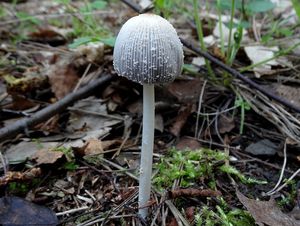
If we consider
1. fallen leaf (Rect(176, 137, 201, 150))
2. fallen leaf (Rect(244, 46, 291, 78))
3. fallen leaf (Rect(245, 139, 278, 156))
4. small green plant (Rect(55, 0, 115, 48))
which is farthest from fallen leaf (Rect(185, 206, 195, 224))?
small green plant (Rect(55, 0, 115, 48))

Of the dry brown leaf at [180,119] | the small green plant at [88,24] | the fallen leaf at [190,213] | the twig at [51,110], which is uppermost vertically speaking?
the small green plant at [88,24]

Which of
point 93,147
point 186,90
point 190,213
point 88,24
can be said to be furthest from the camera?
point 88,24

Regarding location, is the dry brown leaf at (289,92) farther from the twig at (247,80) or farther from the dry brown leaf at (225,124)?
the dry brown leaf at (225,124)

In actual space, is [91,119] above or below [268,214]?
above

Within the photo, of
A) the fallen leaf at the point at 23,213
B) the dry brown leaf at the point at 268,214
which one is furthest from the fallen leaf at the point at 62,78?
the dry brown leaf at the point at 268,214

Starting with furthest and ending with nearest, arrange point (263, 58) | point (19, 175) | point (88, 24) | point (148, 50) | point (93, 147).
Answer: point (88, 24) → point (263, 58) → point (93, 147) → point (19, 175) → point (148, 50)

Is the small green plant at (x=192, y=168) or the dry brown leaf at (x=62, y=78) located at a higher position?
the dry brown leaf at (x=62, y=78)

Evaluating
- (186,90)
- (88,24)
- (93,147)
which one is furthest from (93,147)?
(88,24)

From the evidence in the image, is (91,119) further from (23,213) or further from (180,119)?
(23,213)
